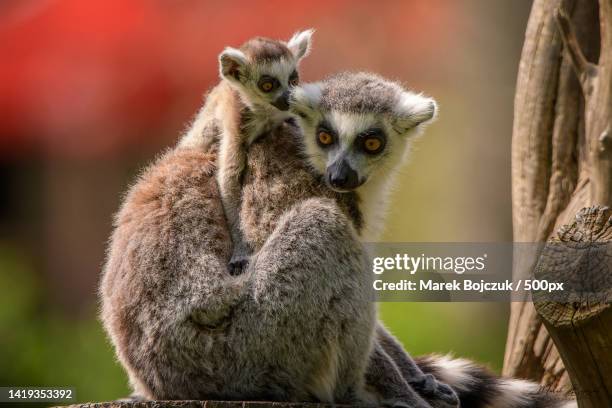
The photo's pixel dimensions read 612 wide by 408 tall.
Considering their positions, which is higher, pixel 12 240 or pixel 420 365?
pixel 12 240

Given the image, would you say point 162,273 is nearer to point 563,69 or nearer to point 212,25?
point 563,69

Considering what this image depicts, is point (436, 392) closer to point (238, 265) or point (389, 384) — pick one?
point (389, 384)

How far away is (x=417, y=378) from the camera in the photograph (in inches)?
162

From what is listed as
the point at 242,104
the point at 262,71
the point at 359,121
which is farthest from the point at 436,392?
the point at 262,71

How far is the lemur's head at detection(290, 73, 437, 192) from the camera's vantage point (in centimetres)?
403

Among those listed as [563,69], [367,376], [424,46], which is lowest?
[367,376]

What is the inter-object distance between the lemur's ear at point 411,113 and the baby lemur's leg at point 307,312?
795 mm

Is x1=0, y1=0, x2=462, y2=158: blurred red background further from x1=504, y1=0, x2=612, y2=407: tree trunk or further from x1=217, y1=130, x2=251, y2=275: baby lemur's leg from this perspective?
x1=217, y1=130, x2=251, y2=275: baby lemur's leg

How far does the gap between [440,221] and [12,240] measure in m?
3.34

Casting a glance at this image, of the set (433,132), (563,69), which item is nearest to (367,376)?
(563,69)

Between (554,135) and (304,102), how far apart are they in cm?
190

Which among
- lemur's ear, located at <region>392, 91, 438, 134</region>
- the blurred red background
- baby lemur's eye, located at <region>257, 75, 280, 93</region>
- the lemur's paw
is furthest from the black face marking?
the blurred red background

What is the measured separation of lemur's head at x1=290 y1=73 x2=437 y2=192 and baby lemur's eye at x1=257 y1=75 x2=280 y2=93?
33cm

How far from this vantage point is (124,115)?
6.73m
